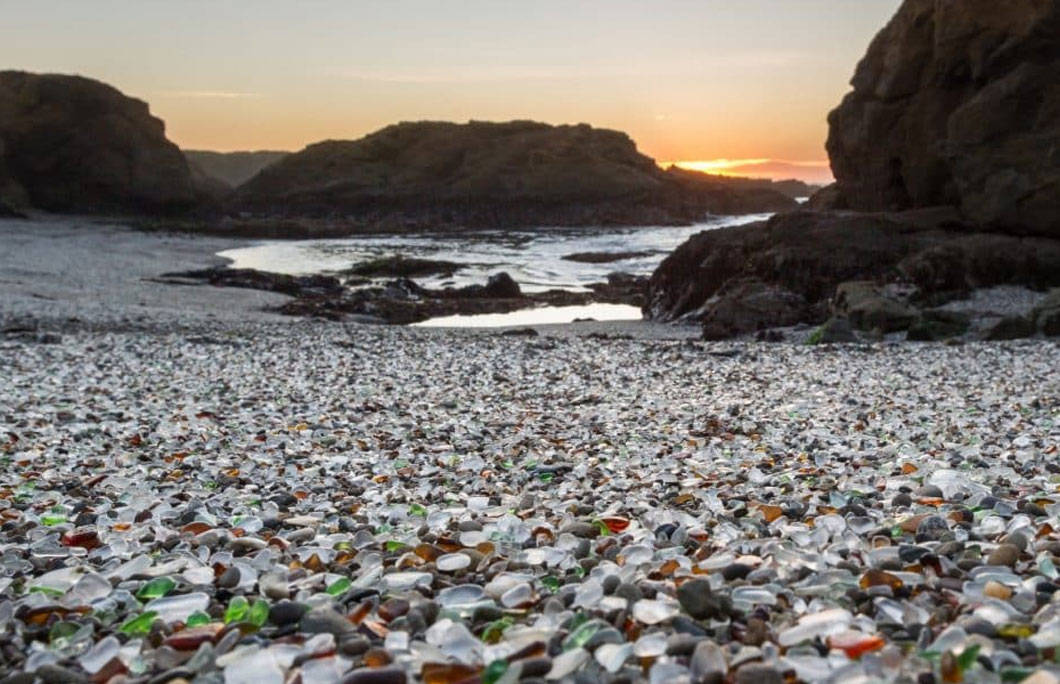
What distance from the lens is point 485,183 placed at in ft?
272

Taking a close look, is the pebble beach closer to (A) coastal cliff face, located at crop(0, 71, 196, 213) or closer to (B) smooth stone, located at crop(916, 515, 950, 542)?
(B) smooth stone, located at crop(916, 515, 950, 542)

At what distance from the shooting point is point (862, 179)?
2711cm

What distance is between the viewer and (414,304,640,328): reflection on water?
80.2 ft

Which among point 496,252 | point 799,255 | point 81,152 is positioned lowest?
point 496,252

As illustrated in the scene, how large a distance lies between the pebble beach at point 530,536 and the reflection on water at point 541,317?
47.0 ft

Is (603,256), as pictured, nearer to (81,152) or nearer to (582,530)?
(582,530)

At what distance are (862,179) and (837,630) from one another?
87.8 ft

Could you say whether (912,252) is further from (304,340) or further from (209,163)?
(209,163)

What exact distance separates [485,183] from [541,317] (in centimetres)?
5874

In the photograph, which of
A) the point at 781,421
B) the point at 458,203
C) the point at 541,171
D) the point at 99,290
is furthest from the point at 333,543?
the point at 541,171

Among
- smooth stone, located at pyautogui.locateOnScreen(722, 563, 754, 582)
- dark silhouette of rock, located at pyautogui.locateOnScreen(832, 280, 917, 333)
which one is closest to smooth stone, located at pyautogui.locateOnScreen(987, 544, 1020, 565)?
smooth stone, located at pyautogui.locateOnScreen(722, 563, 754, 582)

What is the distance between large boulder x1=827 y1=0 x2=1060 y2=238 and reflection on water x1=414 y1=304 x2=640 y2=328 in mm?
8046

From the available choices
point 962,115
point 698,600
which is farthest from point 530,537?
point 962,115

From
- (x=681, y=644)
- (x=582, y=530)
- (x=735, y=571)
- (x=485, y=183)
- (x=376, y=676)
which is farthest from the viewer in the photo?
(x=485, y=183)
